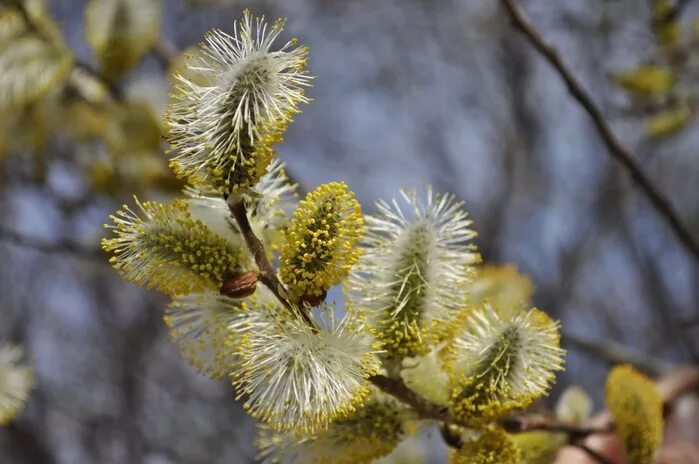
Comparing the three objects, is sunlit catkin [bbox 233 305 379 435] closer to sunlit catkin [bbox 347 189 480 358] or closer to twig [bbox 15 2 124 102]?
sunlit catkin [bbox 347 189 480 358]

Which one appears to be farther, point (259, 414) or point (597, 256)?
point (597, 256)

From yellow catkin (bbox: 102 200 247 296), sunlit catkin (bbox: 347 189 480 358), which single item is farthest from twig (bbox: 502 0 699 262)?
yellow catkin (bbox: 102 200 247 296)

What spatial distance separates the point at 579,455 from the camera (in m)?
1.34

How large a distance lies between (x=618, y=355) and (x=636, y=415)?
3.58 feet

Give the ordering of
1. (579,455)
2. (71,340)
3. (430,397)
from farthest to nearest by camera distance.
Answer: (71,340) < (579,455) < (430,397)

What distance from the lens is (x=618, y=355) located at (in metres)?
2.08

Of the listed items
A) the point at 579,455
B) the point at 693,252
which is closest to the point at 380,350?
the point at 579,455

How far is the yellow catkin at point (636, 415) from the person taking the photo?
105 cm

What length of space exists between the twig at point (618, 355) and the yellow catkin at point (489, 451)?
1267 mm

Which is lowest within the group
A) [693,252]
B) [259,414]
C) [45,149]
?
[259,414]

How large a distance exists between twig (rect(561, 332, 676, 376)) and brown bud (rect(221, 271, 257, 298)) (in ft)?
4.90

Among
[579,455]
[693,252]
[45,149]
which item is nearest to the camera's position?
[579,455]

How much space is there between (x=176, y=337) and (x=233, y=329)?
112 mm

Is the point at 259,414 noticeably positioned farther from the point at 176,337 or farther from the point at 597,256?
the point at 597,256
